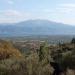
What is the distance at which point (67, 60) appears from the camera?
1394 inches

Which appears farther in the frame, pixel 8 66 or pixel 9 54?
pixel 9 54

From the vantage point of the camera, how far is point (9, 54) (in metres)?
44.5

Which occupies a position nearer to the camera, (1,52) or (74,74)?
(74,74)

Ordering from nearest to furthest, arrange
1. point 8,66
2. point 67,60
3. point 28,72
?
point 28,72
point 8,66
point 67,60

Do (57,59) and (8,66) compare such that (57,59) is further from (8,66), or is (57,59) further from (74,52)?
(8,66)

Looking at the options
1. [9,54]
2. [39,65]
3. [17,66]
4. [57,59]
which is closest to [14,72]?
[17,66]

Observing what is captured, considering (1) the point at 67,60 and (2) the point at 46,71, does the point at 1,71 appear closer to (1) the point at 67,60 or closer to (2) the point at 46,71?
(2) the point at 46,71

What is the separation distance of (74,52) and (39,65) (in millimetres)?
13460

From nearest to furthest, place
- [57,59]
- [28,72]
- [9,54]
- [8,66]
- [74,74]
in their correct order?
[74,74] < [28,72] < [8,66] < [57,59] < [9,54]

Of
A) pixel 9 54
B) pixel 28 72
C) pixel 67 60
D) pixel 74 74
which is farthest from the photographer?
pixel 9 54

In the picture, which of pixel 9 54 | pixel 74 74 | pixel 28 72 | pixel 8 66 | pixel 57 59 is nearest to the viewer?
pixel 74 74

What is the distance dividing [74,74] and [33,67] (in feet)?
12.6

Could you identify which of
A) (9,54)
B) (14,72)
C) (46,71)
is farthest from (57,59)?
(14,72)

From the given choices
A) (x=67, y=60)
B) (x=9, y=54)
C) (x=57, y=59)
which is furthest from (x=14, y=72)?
(x=9, y=54)
